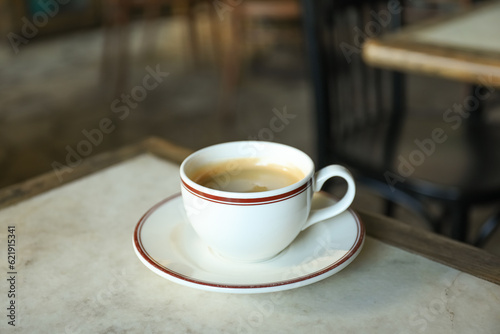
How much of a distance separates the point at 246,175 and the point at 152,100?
2143mm

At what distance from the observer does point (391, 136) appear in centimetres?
108

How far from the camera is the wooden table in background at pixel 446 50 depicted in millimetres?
826

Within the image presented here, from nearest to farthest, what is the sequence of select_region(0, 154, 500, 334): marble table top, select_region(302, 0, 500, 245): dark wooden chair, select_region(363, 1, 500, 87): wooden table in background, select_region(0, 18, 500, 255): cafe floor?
select_region(0, 154, 500, 334): marble table top → select_region(363, 1, 500, 87): wooden table in background → select_region(302, 0, 500, 245): dark wooden chair → select_region(0, 18, 500, 255): cafe floor

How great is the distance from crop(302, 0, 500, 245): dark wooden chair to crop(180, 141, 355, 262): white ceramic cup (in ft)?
1.68

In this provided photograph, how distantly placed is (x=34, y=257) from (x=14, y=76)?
2735 millimetres

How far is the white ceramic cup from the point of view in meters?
0.42

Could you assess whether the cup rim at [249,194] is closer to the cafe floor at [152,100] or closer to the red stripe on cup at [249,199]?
the red stripe on cup at [249,199]

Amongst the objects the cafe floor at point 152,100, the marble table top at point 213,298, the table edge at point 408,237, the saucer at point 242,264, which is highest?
the saucer at point 242,264

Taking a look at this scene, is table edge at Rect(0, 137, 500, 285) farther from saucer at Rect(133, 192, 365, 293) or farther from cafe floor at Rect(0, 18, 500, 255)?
cafe floor at Rect(0, 18, 500, 255)

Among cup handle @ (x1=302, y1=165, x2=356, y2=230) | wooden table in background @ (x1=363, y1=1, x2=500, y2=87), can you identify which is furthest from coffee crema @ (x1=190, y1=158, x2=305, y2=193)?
wooden table in background @ (x1=363, y1=1, x2=500, y2=87)

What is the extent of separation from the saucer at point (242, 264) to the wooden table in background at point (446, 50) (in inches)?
17.0

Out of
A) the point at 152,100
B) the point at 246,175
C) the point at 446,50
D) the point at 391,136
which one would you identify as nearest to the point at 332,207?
the point at 246,175

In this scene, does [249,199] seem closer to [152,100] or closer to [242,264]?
[242,264]

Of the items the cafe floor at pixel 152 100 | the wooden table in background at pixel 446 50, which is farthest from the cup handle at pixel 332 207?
the cafe floor at pixel 152 100
